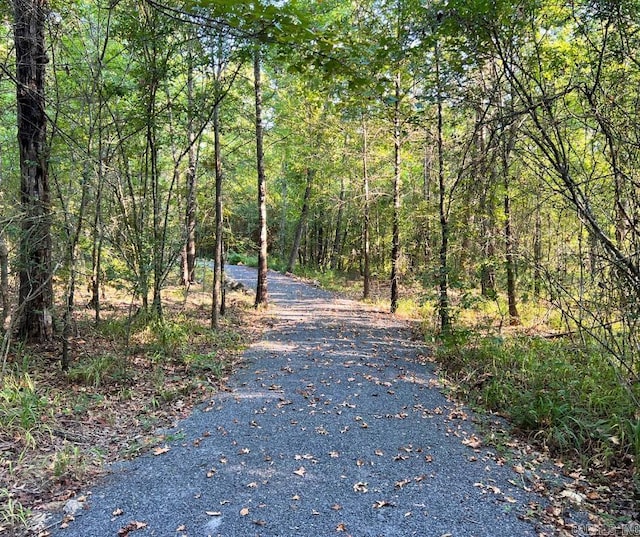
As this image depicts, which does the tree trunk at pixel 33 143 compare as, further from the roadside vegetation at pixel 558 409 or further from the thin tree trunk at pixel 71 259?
the roadside vegetation at pixel 558 409

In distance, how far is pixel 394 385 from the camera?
6.15m

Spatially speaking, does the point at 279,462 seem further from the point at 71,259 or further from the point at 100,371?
the point at 71,259

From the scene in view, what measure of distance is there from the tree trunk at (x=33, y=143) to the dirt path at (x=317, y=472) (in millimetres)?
2929

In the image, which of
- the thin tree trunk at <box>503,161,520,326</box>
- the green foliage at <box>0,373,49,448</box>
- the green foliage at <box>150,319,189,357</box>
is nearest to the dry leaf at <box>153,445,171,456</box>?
the green foliage at <box>0,373,49,448</box>

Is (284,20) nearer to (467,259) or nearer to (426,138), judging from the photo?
(467,259)

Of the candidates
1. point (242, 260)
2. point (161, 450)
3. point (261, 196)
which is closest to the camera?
point (161, 450)

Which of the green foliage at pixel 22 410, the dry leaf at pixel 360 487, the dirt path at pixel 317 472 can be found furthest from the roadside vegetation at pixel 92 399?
the dry leaf at pixel 360 487

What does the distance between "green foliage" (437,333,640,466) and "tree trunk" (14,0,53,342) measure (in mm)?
6027

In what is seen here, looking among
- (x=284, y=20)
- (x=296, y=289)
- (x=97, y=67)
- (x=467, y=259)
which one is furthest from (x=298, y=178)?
(x=284, y=20)

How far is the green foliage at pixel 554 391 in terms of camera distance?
4.07 m

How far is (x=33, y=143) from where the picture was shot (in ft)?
19.2

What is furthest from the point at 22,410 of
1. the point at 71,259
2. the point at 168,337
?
the point at 168,337

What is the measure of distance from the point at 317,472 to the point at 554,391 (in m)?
3.16

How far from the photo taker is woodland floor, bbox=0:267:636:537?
9.92 feet
